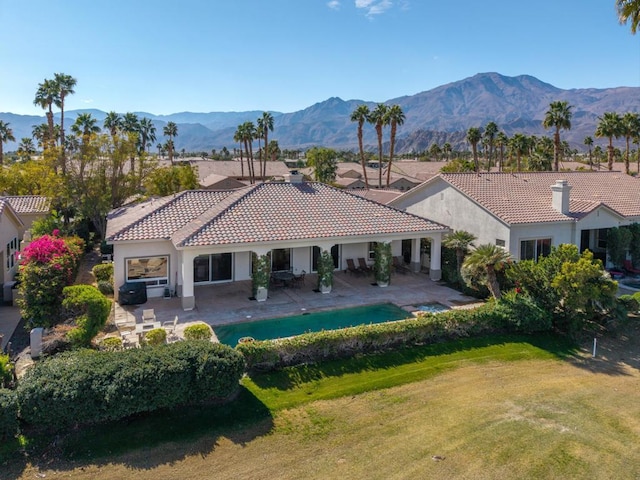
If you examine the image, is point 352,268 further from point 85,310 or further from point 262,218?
point 85,310

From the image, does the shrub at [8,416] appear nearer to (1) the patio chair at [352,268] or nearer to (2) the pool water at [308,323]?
(2) the pool water at [308,323]

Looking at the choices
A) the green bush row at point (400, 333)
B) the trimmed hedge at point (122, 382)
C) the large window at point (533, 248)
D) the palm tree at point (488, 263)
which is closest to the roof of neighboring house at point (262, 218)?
the large window at point (533, 248)

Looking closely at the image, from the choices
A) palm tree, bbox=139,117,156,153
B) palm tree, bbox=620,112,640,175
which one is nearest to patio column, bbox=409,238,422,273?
palm tree, bbox=620,112,640,175

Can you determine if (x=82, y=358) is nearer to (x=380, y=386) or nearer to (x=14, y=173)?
(x=380, y=386)

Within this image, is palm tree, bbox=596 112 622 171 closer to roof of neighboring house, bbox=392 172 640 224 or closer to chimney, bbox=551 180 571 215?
roof of neighboring house, bbox=392 172 640 224

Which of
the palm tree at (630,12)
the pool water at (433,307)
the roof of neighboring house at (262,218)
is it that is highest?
the palm tree at (630,12)

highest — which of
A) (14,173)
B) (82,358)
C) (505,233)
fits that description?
(14,173)

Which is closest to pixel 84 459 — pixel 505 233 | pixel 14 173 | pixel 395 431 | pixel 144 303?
pixel 395 431
